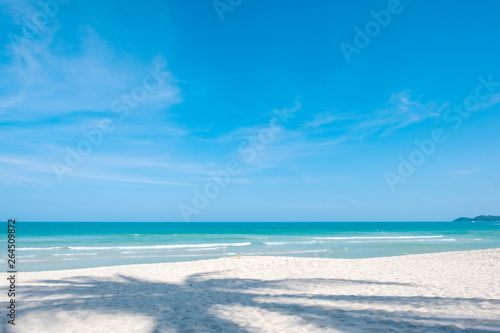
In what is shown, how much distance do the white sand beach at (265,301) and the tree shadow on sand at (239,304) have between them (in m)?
0.02

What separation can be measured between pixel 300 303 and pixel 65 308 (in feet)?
16.9

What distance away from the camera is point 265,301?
7.59 meters

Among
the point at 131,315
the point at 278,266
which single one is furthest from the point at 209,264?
the point at 131,315

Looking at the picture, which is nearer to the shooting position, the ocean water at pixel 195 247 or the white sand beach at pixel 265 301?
the white sand beach at pixel 265 301

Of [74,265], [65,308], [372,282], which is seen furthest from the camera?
[74,265]

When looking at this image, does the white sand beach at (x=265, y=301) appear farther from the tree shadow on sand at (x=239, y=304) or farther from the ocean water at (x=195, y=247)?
the ocean water at (x=195, y=247)

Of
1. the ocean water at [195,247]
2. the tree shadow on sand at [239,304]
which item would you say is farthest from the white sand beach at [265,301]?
the ocean water at [195,247]

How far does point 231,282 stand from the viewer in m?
10.4

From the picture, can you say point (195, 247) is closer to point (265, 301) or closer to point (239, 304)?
point (265, 301)

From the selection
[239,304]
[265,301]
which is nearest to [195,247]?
[265,301]

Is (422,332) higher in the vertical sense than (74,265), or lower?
higher

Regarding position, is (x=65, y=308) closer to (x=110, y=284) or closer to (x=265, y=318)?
Result: (x=110, y=284)

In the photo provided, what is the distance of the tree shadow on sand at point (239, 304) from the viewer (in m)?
5.50

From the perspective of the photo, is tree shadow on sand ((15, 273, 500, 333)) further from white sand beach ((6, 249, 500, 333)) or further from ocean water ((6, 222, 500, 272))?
ocean water ((6, 222, 500, 272))
